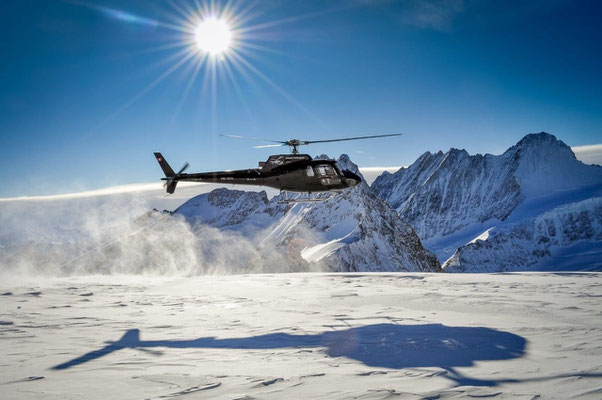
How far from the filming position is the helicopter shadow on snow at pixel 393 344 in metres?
5.34

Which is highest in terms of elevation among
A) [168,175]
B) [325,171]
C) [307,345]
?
[168,175]

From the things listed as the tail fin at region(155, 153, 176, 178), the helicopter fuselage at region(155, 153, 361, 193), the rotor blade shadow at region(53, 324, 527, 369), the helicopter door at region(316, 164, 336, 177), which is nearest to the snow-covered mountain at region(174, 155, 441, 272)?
the tail fin at region(155, 153, 176, 178)

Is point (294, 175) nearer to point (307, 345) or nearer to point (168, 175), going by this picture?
point (168, 175)

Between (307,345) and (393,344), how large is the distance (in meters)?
1.38

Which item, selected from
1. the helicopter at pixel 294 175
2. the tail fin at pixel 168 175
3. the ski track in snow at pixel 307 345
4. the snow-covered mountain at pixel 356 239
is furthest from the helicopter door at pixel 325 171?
the snow-covered mountain at pixel 356 239

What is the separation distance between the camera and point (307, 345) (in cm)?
631

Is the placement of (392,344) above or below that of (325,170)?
below

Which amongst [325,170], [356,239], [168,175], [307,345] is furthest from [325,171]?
[356,239]

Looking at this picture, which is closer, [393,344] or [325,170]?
[393,344]

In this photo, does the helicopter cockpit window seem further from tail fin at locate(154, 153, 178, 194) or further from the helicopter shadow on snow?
the helicopter shadow on snow

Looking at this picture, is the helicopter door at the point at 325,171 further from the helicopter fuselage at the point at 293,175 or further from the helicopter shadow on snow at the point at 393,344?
the helicopter shadow on snow at the point at 393,344

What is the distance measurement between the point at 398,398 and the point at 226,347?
130 inches

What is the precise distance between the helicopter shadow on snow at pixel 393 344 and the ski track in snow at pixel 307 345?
0.03 meters

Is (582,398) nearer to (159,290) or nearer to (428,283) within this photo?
(428,283)
